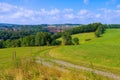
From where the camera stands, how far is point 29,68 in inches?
355

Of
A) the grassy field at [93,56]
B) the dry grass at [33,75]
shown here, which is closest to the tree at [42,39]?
the grassy field at [93,56]

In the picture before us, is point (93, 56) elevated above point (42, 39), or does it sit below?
above

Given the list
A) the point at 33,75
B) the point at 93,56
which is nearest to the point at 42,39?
the point at 93,56

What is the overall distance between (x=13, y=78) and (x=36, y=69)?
955 millimetres

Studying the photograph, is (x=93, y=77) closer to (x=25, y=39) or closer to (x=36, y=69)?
(x=36, y=69)

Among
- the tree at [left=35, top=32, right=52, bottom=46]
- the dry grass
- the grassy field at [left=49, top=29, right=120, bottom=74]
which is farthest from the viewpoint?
the tree at [left=35, top=32, right=52, bottom=46]

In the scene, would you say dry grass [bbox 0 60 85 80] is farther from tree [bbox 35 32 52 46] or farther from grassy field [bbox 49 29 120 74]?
tree [bbox 35 32 52 46]

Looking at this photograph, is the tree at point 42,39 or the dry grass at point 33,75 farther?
the tree at point 42,39

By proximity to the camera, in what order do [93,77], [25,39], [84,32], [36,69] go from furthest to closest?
[84,32] < [25,39] < [36,69] < [93,77]

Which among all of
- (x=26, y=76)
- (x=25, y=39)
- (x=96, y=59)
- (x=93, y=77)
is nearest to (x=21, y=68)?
(x=26, y=76)

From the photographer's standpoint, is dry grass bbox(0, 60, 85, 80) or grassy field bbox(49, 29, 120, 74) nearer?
dry grass bbox(0, 60, 85, 80)

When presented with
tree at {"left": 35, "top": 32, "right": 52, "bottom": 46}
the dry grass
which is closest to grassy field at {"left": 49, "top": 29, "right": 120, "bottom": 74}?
the dry grass

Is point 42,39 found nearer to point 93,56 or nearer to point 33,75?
point 93,56

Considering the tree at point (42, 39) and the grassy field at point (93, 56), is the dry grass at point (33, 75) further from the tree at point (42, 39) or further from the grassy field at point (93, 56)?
the tree at point (42, 39)
